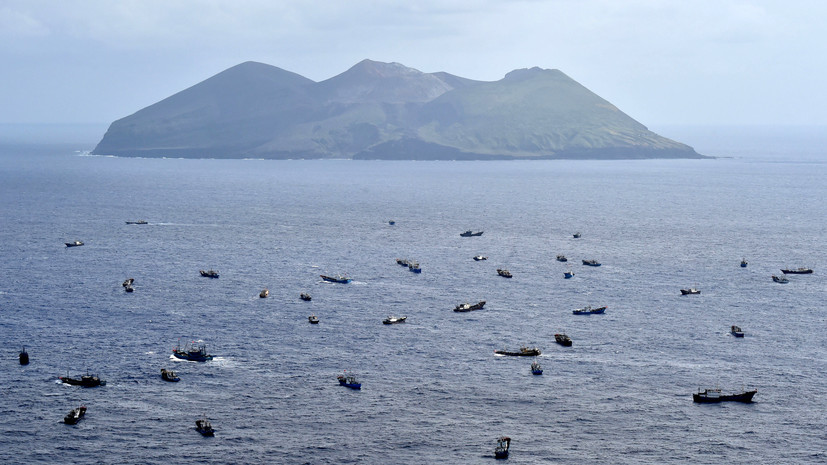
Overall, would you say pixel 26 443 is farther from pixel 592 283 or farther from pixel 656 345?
pixel 592 283

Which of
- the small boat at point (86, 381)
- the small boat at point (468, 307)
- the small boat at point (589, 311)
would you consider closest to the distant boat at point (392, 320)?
the small boat at point (468, 307)

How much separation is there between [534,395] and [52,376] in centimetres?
6462

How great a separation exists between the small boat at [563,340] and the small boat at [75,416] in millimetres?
69101

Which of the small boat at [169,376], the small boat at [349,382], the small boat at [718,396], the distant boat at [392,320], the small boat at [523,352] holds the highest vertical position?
the distant boat at [392,320]

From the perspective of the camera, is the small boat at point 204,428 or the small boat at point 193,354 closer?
the small boat at point 204,428

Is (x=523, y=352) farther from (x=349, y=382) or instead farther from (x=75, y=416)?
(x=75, y=416)

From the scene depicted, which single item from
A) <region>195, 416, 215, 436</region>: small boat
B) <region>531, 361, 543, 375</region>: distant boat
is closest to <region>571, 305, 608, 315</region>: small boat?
<region>531, 361, 543, 375</region>: distant boat

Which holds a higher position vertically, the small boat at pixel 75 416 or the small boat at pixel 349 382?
the small boat at pixel 349 382

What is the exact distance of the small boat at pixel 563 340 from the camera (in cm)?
14038

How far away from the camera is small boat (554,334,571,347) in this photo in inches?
5527

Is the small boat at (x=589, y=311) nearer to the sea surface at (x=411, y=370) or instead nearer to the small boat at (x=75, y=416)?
the sea surface at (x=411, y=370)

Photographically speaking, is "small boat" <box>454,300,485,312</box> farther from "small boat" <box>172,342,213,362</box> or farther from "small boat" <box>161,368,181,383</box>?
"small boat" <box>161,368,181,383</box>

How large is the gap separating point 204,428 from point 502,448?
A: 33.8 m

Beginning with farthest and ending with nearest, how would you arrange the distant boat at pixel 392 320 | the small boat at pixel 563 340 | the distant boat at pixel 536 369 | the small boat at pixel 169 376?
the distant boat at pixel 392 320 → the small boat at pixel 563 340 → the distant boat at pixel 536 369 → the small boat at pixel 169 376
